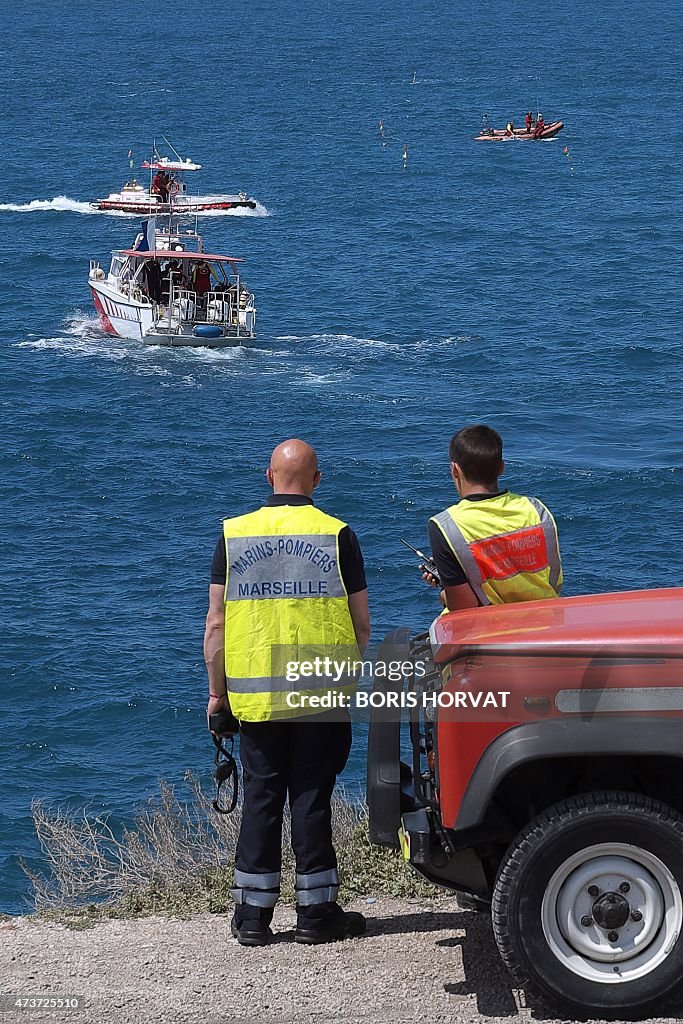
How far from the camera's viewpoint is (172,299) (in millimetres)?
51625

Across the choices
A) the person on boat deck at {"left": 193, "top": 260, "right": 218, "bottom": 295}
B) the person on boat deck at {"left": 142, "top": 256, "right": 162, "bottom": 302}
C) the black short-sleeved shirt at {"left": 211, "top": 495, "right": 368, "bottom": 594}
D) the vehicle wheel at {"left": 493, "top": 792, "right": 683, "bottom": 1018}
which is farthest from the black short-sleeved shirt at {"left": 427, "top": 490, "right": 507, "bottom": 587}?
the person on boat deck at {"left": 193, "top": 260, "right": 218, "bottom": 295}

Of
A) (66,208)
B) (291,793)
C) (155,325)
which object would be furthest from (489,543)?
(66,208)

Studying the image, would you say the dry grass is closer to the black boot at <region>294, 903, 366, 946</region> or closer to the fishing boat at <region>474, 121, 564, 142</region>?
the black boot at <region>294, 903, 366, 946</region>

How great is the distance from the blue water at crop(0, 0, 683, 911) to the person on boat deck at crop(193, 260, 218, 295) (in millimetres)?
2433

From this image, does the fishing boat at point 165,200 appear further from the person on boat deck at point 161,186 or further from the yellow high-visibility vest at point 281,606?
the yellow high-visibility vest at point 281,606

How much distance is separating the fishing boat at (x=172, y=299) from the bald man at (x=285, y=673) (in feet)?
148

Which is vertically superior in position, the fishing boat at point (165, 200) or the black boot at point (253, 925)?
the fishing boat at point (165, 200)

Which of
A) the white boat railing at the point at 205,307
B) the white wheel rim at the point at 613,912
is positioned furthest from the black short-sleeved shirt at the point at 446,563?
the white boat railing at the point at 205,307

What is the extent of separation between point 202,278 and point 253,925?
4729cm

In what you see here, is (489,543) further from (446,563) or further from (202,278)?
(202,278)

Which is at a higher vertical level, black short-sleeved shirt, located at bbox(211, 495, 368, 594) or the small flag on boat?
the small flag on boat

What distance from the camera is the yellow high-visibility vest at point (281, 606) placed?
243 inches

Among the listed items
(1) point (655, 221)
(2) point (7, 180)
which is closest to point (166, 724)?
(1) point (655, 221)

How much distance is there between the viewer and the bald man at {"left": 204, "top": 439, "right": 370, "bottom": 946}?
6.19 m
